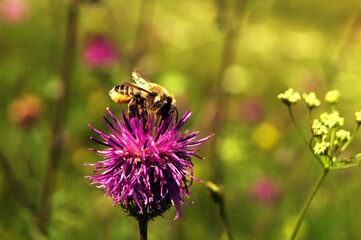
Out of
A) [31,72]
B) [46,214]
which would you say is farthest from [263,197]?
[31,72]

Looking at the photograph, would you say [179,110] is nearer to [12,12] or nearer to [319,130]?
[12,12]

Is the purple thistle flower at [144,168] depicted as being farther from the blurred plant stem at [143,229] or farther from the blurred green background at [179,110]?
the blurred green background at [179,110]

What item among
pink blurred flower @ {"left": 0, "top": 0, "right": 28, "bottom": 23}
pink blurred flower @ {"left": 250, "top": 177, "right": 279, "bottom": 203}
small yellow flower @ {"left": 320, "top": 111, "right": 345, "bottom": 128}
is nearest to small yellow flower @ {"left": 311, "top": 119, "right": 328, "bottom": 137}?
small yellow flower @ {"left": 320, "top": 111, "right": 345, "bottom": 128}

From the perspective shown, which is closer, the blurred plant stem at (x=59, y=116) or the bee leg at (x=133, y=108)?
the bee leg at (x=133, y=108)

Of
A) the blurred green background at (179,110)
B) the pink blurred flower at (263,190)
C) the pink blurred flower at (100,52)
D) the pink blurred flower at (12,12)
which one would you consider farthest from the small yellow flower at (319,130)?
the pink blurred flower at (12,12)

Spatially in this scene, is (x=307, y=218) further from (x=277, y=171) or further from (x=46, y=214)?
(x=46, y=214)

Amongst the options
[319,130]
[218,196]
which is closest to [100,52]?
[218,196]

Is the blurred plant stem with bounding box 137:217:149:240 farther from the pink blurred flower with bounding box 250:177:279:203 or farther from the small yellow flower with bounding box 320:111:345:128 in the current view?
the pink blurred flower with bounding box 250:177:279:203
